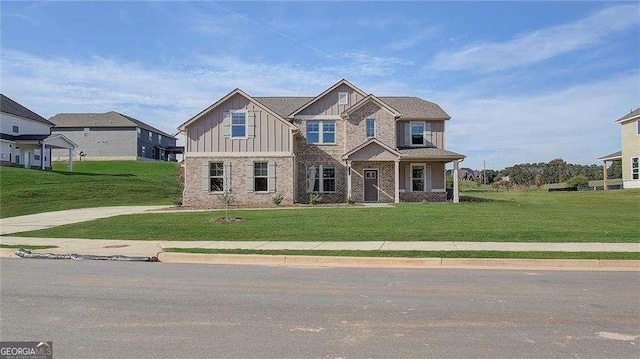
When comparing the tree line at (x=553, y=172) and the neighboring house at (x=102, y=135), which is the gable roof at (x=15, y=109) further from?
the tree line at (x=553, y=172)

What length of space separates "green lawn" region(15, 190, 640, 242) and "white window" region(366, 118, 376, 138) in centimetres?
915

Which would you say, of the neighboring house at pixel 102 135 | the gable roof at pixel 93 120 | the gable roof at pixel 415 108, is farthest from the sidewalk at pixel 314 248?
the gable roof at pixel 93 120

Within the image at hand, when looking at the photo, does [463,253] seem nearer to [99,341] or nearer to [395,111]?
[99,341]

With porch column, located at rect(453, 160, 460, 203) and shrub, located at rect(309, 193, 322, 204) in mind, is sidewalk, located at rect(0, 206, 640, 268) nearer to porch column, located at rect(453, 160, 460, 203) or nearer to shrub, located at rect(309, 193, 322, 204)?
shrub, located at rect(309, 193, 322, 204)

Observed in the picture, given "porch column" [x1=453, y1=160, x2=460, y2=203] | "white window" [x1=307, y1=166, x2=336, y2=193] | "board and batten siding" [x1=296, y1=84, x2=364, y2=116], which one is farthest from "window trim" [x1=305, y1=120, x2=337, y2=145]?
"porch column" [x1=453, y1=160, x2=460, y2=203]

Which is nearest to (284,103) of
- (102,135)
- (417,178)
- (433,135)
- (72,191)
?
(433,135)

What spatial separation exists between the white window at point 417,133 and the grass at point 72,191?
15678mm

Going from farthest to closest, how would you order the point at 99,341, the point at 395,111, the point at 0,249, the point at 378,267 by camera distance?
the point at 395,111 → the point at 0,249 → the point at 378,267 → the point at 99,341

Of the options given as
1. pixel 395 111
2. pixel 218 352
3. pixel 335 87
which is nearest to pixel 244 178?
pixel 335 87

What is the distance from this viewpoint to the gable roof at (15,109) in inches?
1893

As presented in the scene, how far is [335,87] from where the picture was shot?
29719 mm

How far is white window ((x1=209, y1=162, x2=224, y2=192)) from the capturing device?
27.8m

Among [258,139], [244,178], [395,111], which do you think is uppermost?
[395,111]

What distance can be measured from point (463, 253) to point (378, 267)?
2267mm
